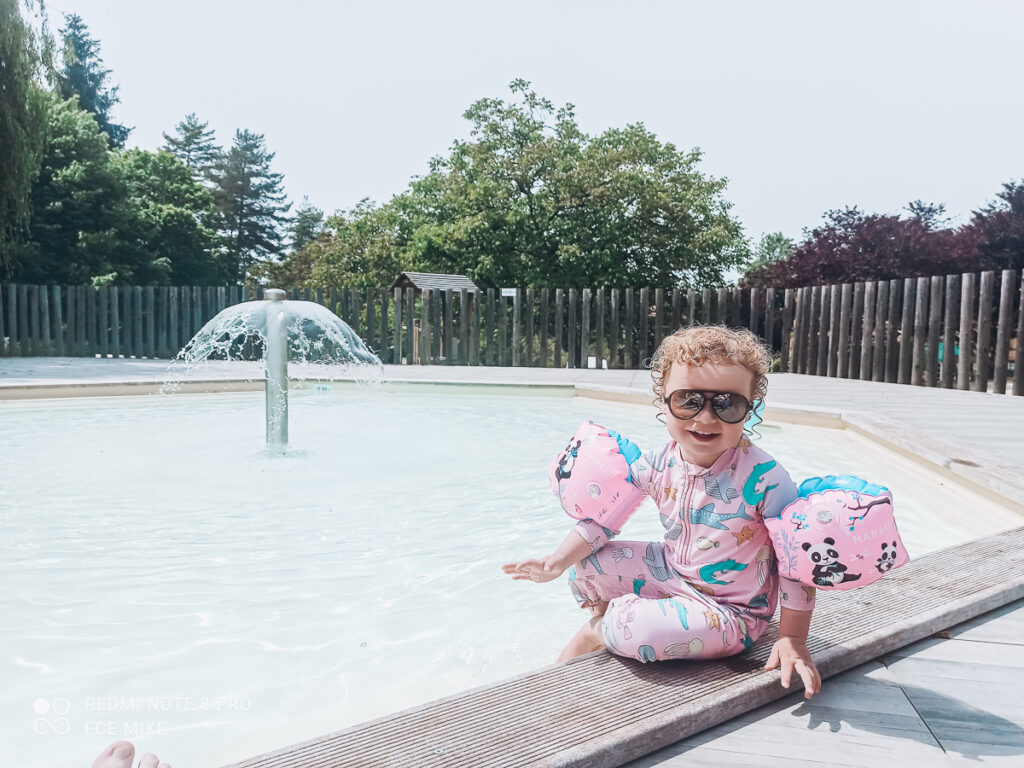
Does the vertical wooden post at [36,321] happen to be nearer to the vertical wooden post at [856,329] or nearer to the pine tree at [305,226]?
the vertical wooden post at [856,329]

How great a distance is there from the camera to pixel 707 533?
6.55 feet

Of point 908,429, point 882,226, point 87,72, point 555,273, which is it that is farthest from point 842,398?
point 87,72

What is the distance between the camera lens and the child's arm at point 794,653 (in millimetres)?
1773

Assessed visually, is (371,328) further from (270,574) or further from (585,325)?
(270,574)

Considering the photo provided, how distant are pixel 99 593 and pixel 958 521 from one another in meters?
4.26

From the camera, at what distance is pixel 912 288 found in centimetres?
1073

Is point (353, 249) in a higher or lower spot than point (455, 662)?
higher

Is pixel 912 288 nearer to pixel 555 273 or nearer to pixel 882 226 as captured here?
pixel 882 226

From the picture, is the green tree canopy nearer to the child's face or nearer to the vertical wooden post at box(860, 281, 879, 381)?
the vertical wooden post at box(860, 281, 879, 381)

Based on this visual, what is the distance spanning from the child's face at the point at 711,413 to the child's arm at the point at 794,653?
0.41 metres

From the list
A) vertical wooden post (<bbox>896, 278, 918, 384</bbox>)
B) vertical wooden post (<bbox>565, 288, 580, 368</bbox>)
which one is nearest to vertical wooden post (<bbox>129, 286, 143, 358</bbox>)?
vertical wooden post (<bbox>565, 288, 580, 368</bbox>)

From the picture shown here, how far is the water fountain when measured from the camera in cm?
624

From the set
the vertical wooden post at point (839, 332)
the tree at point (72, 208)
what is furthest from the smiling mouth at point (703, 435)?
the tree at point (72, 208)

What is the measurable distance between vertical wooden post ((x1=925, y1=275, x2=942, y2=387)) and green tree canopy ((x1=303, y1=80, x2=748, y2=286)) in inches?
508
